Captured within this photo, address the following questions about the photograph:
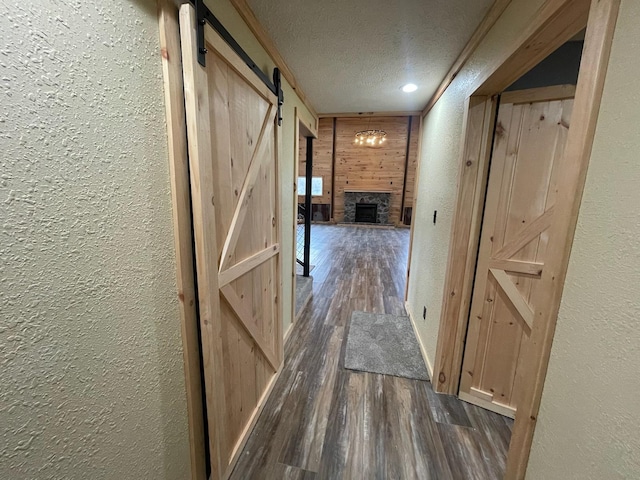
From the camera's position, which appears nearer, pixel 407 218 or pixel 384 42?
pixel 384 42

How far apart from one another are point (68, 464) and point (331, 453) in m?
1.24

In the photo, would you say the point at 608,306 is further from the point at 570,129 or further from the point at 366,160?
the point at 366,160

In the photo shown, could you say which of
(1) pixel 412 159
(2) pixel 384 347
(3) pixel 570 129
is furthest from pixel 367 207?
(3) pixel 570 129

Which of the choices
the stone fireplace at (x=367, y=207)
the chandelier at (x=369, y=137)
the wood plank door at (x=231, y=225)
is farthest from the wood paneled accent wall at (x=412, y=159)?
the wood plank door at (x=231, y=225)

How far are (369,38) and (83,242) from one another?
1720mm

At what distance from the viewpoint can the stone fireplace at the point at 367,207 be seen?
9734mm

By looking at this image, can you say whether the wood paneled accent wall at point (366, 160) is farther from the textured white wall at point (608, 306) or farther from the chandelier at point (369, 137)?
the textured white wall at point (608, 306)

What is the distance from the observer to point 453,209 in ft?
5.64

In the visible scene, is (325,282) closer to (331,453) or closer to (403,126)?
(331,453)

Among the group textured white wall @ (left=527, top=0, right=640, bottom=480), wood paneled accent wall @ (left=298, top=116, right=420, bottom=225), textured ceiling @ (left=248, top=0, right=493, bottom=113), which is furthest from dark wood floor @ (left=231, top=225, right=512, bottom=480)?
wood paneled accent wall @ (left=298, top=116, right=420, bottom=225)

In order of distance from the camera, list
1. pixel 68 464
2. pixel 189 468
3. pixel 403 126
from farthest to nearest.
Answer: pixel 403 126 → pixel 189 468 → pixel 68 464

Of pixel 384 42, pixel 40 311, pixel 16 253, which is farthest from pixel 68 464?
pixel 384 42

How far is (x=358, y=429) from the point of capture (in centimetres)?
158

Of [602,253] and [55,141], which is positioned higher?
[55,141]
